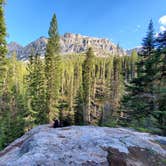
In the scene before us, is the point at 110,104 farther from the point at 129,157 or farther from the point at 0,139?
the point at 129,157

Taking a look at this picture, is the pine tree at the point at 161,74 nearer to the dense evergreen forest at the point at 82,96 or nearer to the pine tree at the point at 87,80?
the dense evergreen forest at the point at 82,96

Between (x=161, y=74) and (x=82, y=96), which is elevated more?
(x=161, y=74)

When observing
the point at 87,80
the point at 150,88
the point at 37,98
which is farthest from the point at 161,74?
the point at 87,80

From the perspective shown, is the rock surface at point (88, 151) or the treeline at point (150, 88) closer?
the rock surface at point (88, 151)

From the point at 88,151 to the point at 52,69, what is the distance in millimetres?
26133

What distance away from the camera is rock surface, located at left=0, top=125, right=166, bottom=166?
4934 millimetres

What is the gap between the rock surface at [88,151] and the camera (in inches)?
194

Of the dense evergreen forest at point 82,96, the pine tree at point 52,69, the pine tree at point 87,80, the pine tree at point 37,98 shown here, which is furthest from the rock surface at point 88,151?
the pine tree at point 87,80

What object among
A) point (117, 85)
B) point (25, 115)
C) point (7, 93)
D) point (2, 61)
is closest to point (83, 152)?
point (2, 61)

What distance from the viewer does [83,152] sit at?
534 centimetres

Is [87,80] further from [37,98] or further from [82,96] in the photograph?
[37,98]

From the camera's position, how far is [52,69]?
31.0m

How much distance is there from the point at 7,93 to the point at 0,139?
566 inches

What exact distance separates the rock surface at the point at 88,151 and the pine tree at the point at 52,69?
22.7 m
